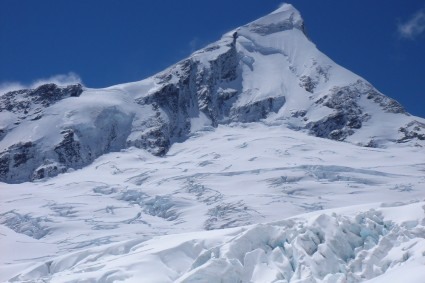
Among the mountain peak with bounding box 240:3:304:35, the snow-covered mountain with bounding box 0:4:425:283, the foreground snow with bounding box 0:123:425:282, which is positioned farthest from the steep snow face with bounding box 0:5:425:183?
the mountain peak with bounding box 240:3:304:35

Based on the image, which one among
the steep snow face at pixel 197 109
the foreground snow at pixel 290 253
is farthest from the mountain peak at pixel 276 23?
the foreground snow at pixel 290 253

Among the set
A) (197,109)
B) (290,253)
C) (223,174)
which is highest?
(197,109)

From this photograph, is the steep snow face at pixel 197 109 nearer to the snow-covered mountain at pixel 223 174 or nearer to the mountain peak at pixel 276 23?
the snow-covered mountain at pixel 223 174

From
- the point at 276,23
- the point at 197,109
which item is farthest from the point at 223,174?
the point at 276,23

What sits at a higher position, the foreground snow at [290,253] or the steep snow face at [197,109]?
the steep snow face at [197,109]

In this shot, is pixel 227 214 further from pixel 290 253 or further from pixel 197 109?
pixel 197 109

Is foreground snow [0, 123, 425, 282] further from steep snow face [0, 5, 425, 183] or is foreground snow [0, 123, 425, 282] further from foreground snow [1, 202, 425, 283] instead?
steep snow face [0, 5, 425, 183]

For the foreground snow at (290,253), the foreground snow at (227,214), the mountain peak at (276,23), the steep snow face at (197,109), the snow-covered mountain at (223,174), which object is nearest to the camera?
the foreground snow at (290,253)

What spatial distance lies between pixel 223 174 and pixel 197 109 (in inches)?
1927

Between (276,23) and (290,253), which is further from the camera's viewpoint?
(276,23)

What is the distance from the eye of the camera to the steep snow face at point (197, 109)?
113m

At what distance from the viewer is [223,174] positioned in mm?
87438

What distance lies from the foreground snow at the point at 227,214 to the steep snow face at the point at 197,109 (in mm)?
5451

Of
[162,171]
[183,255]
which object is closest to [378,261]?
[183,255]
